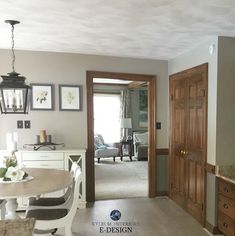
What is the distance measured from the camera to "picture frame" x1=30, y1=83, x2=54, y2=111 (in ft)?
13.0

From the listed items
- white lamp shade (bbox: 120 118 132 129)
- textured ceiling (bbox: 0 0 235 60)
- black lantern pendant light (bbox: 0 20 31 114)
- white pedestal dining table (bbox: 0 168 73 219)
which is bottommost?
white pedestal dining table (bbox: 0 168 73 219)

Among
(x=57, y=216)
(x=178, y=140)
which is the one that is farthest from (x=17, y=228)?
(x=178, y=140)

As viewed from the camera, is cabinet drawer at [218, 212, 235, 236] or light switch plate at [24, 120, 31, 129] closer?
cabinet drawer at [218, 212, 235, 236]

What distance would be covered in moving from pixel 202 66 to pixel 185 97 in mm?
637

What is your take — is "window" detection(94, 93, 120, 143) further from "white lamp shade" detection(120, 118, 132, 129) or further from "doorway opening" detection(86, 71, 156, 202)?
"doorway opening" detection(86, 71, 156, 202)

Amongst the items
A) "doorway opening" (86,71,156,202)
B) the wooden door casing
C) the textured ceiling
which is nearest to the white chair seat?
"doorway opening" (86,71,156,202)

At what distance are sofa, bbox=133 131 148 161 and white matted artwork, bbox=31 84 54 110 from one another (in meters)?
4.54

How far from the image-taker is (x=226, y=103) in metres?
3.08

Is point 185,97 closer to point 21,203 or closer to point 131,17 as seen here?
point 131,17

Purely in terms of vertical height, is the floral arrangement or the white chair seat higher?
the floral arrangement

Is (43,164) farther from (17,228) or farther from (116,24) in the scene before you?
(17,228)

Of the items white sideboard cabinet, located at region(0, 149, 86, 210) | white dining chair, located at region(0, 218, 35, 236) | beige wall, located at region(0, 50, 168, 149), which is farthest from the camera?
beige wall, located at region(0, 50, 168, 149)

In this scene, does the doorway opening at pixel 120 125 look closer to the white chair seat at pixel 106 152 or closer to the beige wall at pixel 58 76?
the white chair seat at pixel 106 152

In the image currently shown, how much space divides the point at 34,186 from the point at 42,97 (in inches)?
78.3
